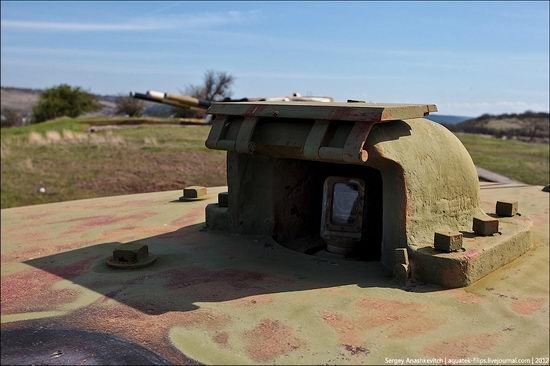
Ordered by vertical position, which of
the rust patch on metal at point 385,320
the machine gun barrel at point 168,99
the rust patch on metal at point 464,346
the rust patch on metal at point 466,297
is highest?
the machine gun barrel at point 168,99

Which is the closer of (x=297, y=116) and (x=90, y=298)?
(x=90, y=298)

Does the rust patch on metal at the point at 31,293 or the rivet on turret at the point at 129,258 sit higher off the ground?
the rivet on turret at the point at 129,258

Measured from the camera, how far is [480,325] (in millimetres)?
2967

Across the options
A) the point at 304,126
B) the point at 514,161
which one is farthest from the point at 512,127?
the point at 304,126

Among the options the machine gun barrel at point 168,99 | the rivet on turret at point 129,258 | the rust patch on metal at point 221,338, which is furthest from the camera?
the machine gun barrel at point 168,99

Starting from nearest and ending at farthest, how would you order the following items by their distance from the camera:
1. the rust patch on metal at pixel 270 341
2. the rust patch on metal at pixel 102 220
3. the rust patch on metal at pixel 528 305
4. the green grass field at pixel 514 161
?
the rust patch on metal at pixel 270 341 → the rust patch on metal at pixel 528 305 → the rust patch on metal at pixel 102 220 → the green grass field at pixel 514 161

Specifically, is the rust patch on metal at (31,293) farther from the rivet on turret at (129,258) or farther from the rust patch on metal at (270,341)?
the rust patch on metal at (270,341)

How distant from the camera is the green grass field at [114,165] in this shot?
13.2m

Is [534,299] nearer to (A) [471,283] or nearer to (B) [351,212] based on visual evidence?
(A) [471,283]

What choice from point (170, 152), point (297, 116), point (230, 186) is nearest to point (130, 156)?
point (170, 152)

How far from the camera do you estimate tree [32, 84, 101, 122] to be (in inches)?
1773

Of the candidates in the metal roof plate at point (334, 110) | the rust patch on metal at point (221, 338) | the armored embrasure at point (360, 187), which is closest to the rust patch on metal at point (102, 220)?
the armored embrasure at point (360, 187)

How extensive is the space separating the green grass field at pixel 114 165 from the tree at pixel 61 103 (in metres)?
26.1

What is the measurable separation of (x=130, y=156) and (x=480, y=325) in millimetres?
14747
